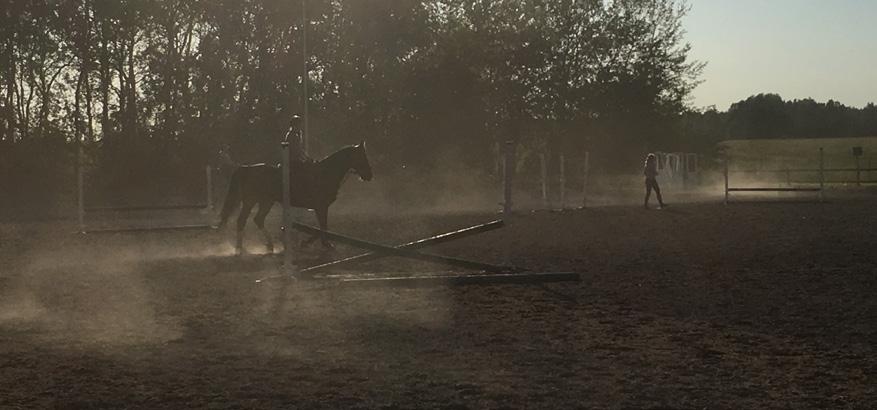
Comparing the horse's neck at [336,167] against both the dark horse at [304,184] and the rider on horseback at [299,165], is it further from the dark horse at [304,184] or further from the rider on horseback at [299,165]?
the rider on horseback at [299,165]

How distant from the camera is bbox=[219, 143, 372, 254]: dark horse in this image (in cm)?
1955

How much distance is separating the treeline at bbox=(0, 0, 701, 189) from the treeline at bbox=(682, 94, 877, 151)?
59512 millimetres

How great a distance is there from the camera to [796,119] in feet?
425

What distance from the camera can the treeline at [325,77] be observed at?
4581cm

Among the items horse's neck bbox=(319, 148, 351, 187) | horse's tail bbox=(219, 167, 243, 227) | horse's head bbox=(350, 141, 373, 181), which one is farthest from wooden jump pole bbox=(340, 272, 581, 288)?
horse's tail bbox=(219, 167, 243, 227)

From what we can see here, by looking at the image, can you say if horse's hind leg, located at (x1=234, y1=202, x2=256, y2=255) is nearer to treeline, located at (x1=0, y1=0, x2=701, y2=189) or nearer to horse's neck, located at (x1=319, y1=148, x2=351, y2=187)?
horse's neck, located at (x1=319, y1=148, x2=351, y2=187)

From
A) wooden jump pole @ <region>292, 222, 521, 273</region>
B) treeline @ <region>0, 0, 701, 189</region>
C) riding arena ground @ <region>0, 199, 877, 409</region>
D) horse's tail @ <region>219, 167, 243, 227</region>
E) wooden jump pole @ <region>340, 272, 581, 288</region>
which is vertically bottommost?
riding arena ground @ <region>0, 199, 877, 409</region>

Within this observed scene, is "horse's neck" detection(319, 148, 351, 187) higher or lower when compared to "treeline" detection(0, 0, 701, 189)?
lower

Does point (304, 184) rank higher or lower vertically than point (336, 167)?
lower

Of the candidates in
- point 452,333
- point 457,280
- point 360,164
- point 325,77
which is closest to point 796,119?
point 325,77

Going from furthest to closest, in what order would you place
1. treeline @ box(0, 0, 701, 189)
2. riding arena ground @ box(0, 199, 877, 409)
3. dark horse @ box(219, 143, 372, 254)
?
treeline @ box(0, 0, 701, 189), dark horse @ box(219, 143, 372, 254), riding arena ground @ box(0, 199, 877, 409)

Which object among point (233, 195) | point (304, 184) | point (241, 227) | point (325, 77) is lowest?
point (241, 227)

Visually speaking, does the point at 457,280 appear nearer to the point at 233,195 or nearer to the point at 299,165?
the point at 299,165

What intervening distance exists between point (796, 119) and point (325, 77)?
8994 centimetres
